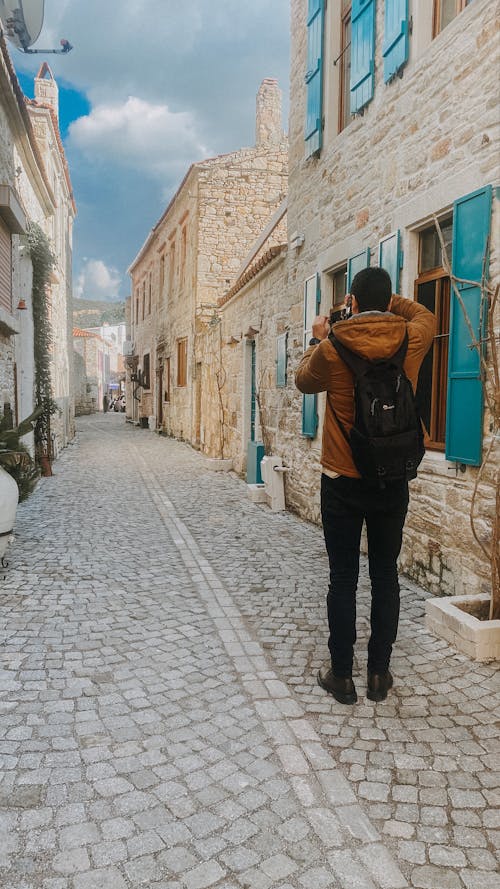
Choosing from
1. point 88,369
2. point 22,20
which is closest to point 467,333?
point 22,20

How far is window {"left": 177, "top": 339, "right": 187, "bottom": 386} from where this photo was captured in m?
18.7

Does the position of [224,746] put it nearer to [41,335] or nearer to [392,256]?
[392,256]

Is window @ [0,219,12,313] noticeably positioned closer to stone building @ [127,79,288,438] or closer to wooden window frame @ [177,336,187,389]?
stone building @ [127,79,288,438]

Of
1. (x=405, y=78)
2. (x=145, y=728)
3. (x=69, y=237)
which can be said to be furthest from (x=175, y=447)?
(x=145, y=728)

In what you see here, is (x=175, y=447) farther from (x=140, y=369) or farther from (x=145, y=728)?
(x=145, y=728)

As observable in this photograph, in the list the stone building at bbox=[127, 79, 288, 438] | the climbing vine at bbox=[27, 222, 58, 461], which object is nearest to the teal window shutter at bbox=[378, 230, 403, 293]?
the climbing vine at bbox=[27, 222, 58, 461]

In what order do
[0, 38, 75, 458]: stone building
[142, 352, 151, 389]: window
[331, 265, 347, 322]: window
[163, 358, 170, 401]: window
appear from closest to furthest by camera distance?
1. [331, 265, 347, 322]: window
2. [0, 38, 75, 458]: stone building
3. [163, 358, 170, 401]: window
4. [142, 352, 151, 389]: window

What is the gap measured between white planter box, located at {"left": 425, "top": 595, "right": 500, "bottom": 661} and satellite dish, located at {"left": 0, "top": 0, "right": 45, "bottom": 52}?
6763mm

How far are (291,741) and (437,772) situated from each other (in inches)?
23.4

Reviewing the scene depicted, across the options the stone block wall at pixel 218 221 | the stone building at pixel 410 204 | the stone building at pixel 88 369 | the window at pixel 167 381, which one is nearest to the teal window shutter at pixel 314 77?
Answer: the stone building at pixel 410 204

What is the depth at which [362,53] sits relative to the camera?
5.73 metres

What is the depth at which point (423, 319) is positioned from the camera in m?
2.84

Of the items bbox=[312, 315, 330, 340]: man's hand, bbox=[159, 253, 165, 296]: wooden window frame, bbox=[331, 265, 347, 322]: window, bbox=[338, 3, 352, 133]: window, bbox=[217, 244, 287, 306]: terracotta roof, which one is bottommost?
bbox=[312, 315, 330, 340]: man's hand

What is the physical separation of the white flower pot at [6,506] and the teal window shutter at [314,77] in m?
4.92
